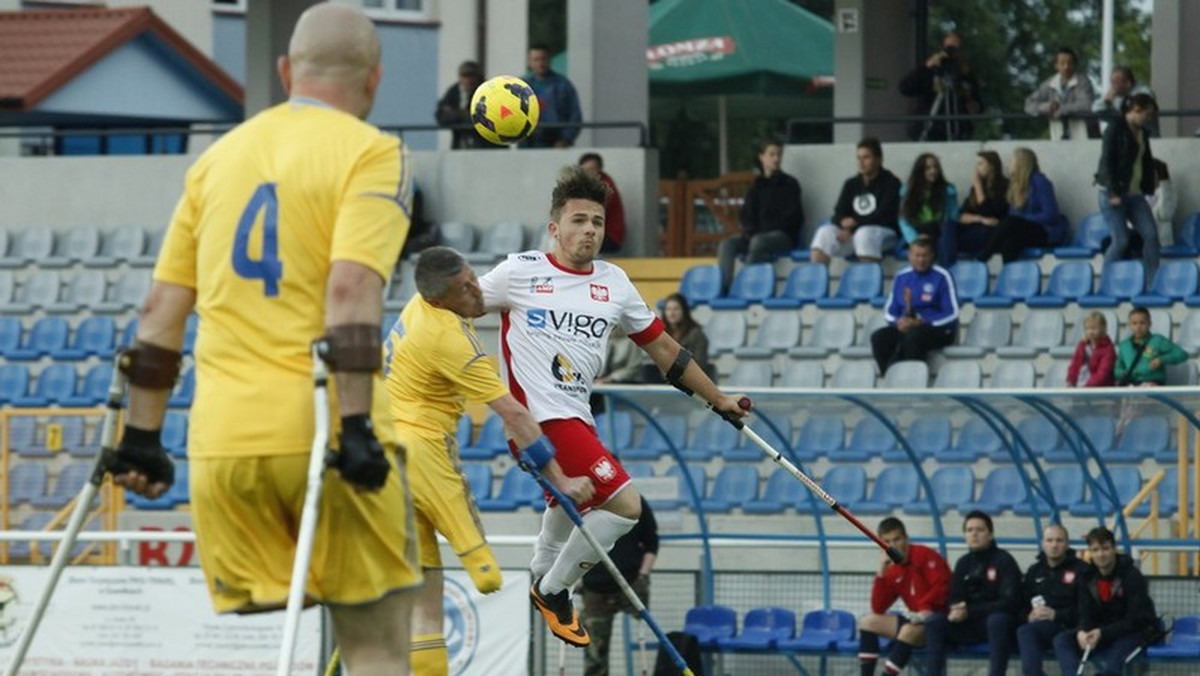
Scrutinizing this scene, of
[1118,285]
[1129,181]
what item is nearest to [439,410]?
[1118,285]

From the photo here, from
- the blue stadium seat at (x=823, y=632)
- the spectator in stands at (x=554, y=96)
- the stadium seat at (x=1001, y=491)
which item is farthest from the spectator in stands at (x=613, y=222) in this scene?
the blue stadium seat at (x=823, y=632)

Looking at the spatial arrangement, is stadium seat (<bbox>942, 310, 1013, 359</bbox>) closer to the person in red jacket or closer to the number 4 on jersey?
the person in red jacket

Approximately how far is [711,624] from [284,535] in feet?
30.5

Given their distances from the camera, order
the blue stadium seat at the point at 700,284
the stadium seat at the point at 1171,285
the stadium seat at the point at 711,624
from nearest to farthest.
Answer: the stadium seat at the point at 711,624 < the stadium seat at the point at 1171,285 < the blue stadium seat at the point at 700,284

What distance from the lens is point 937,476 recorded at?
53.5 ft

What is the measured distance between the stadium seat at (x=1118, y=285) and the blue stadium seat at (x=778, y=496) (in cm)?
331

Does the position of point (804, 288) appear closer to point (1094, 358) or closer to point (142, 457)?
point (1094, 358)

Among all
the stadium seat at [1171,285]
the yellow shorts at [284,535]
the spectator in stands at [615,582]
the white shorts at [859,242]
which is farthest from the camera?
the white shorts at [859,242]

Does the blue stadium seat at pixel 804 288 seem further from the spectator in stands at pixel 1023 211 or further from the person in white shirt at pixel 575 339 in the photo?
the person in white shirt at pixel 575 339

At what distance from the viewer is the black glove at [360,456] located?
602 centimetres

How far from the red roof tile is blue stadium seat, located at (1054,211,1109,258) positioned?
74.0ft

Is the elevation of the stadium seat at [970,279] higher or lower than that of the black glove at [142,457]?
higher

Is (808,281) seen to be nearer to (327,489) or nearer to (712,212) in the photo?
(712,212)

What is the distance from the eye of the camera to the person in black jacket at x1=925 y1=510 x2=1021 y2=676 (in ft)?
47.7
